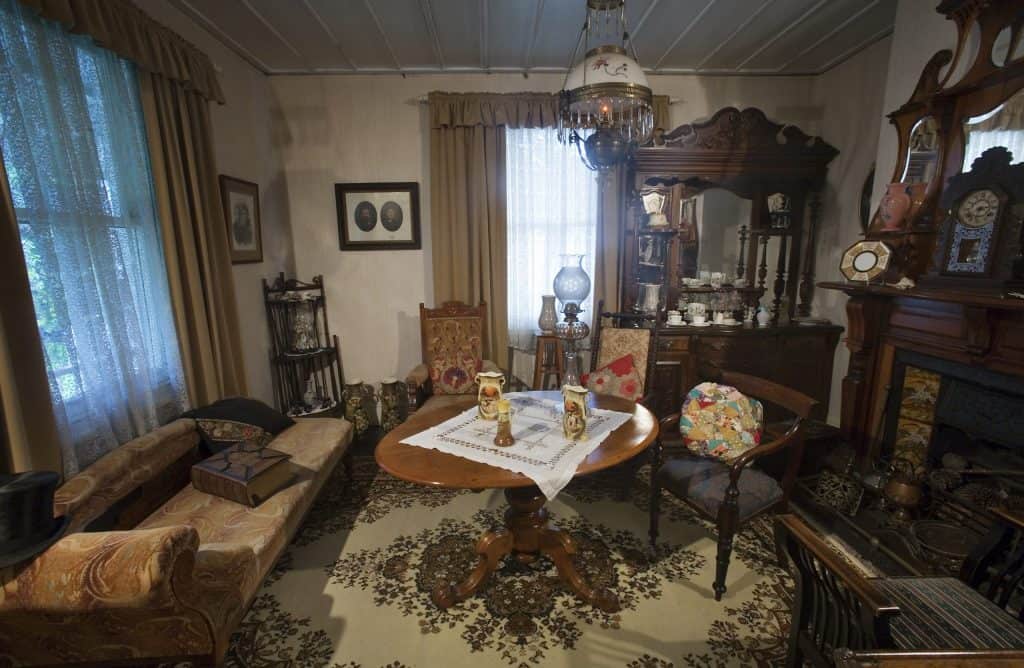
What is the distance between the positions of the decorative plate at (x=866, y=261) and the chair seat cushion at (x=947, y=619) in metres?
1.57

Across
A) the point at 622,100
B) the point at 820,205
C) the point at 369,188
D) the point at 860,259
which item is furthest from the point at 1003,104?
the point at 369,188

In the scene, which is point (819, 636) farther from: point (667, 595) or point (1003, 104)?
point (1003, 104)

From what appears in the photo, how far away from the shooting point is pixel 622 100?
5.21 ft

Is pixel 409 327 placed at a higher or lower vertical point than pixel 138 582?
higher

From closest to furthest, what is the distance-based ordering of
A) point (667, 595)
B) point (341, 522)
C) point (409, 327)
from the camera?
point (667, 595), point (341, 522), point (409, 327)

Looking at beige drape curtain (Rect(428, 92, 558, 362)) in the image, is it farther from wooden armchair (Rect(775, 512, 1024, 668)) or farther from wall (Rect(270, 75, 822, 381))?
wooden armchair (Rect(775, 512, 1024, 668))

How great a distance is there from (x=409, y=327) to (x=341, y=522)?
163cm

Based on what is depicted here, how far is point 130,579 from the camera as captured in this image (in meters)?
1.12

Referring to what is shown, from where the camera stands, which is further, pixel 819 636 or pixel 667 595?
pixel 667 595

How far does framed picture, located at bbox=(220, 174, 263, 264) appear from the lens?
105 inches

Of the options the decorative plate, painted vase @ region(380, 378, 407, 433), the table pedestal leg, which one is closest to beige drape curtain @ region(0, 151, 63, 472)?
the table pedestal leg

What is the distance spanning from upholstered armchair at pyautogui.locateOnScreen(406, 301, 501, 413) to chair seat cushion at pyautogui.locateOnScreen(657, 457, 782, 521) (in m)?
1.47

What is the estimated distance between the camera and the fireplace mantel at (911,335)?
178cm

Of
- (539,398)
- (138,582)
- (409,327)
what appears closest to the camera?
(138,582)
